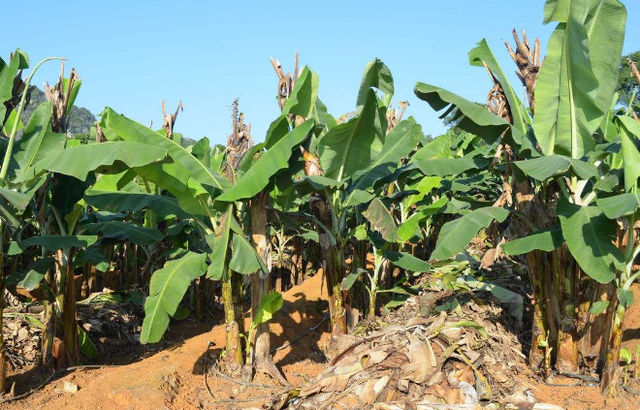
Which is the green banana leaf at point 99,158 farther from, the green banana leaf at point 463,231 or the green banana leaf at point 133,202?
the green banana leaf at point 463,231

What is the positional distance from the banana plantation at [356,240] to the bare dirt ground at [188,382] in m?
0.03

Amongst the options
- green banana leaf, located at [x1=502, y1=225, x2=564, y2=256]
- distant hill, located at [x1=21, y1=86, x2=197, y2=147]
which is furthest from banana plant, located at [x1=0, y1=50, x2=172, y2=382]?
distant hill, located at [x1=21, y1=86, x2=197, y2=147]

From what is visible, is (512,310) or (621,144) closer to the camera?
(621,144)

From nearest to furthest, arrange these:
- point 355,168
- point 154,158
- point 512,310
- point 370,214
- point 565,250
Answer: point 154,158 < point 565,250 < point 370,214 < point 355,168 < point 512,310

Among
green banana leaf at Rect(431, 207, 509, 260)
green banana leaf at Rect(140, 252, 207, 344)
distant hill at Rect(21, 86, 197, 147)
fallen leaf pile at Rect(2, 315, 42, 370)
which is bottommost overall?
fallen leaf pile at Rect(2, 315, 42, 370)

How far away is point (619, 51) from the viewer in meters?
6.24

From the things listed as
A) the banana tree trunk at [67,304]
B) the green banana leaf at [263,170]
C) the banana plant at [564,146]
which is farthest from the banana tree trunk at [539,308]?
the banana tree trunk at [67,304]

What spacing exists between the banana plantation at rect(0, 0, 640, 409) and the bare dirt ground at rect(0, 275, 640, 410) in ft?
0.11

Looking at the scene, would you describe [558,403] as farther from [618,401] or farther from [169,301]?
[169,301]

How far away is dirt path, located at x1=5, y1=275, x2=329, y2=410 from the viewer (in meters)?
6.79

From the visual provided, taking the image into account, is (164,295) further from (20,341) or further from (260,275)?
(20,341)

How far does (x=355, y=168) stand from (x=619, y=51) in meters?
3.38

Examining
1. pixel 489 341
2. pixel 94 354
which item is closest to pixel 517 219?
pixel 489 341

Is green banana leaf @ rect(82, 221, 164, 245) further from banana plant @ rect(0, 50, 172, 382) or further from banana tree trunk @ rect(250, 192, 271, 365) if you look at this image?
banana tree trunk @ rect(250, 192, 271, 365)
